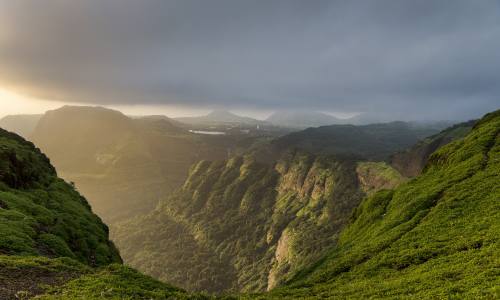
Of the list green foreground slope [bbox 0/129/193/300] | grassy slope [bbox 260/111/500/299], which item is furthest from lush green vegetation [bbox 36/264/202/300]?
grassy slope [bbox 260/111/500/299]

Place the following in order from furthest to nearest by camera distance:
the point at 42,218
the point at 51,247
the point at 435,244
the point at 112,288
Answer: the point at 42,218 < the point at 51,247 < the point at 435,244 < the point at 112,288

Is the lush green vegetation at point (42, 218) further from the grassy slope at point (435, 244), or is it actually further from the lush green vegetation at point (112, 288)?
the grassy slope at point (435, 244)

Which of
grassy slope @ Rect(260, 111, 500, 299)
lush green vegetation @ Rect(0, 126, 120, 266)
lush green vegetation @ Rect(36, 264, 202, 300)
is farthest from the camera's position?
lush green vegetation @ Rect(0, 126, 120, 266)

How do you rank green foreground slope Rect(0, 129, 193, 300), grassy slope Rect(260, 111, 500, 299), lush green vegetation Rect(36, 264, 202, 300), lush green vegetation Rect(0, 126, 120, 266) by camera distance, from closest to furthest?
grassy slope Rect(260, 111, 500, 299) < lush green vegetation Rect(36, 264, 202, 300) < green foreground slope Rect(0, 129, 193, 300) < lush green vegetation Rect(0, 126, 120, 266)

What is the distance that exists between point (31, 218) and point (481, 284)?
6127 centimetres

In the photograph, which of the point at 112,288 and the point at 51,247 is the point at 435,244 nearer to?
the point at 112,288

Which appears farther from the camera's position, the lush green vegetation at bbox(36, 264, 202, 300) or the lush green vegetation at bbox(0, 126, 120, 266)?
the lush green vegetation at bbox(0, 126, 120, 266)

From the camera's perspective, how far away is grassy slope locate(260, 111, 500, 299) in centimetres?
3186

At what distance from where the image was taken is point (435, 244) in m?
45.0

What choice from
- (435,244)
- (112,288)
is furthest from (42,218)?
(435,244)

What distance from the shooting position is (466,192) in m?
57.9

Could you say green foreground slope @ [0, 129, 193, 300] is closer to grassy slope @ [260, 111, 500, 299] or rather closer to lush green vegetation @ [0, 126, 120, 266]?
lush green vegetation @ [0, 126, 120, 266]

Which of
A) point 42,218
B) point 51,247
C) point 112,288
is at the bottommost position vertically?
point 51,247

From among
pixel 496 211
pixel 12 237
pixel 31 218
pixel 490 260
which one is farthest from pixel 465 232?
pixel 31 218
